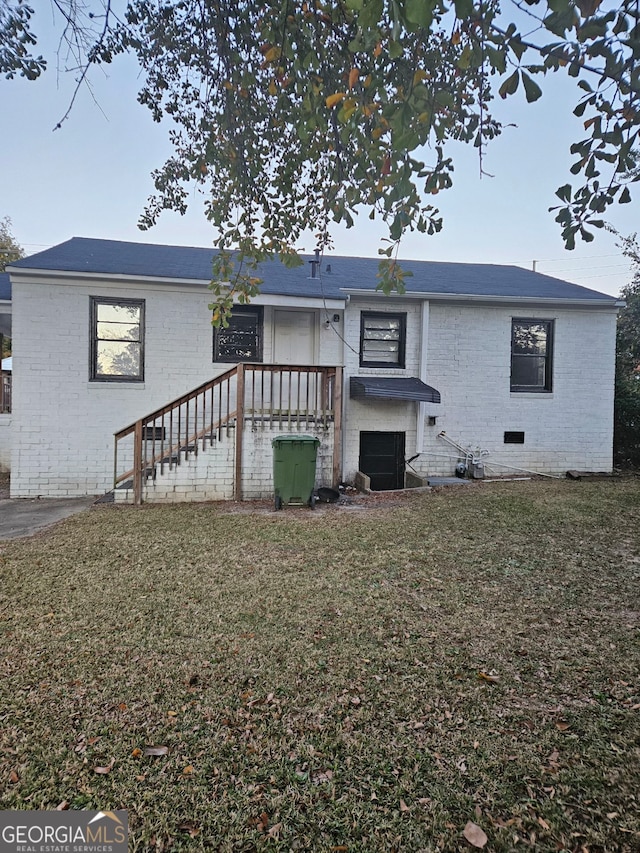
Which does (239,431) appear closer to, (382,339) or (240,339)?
(240,339)

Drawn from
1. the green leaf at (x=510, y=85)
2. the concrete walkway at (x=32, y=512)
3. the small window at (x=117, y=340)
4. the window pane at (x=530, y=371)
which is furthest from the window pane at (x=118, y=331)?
the window pane at (x=530, y=371)

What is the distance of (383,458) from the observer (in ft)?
31.3

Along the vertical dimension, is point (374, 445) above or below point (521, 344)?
below

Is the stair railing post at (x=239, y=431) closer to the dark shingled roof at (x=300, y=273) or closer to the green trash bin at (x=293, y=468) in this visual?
the green trash bin at (x=293, y=468)

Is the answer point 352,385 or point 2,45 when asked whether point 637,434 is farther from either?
point 2,45

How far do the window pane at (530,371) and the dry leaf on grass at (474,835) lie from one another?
375 inches

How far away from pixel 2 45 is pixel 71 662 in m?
4.51

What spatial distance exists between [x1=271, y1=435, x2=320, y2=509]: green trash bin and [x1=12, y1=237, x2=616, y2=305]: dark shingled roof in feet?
10.5

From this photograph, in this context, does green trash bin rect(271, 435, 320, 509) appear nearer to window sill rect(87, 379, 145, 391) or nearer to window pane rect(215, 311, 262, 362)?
window pane rect(215, 311, 262, 362)

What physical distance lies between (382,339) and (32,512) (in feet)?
24.0

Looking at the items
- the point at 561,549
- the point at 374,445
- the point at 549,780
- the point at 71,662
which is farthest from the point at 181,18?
the point at 374,445

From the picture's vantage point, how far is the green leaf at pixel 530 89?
2160 mm

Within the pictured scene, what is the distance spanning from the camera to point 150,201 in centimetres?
481

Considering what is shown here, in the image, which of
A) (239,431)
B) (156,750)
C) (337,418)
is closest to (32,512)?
(239,431)
